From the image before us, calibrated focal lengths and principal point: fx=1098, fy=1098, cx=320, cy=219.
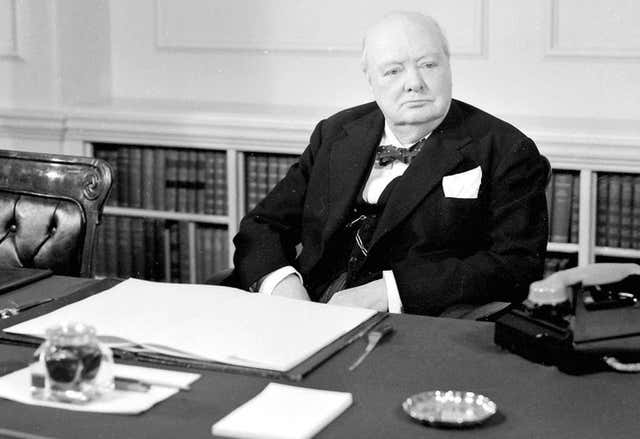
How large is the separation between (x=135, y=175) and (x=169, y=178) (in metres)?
0.17

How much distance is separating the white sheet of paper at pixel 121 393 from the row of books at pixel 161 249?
2699 millimetres

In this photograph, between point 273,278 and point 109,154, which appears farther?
point 109,154

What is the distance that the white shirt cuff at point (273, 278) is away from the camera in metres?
2.94

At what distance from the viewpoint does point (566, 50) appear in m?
4.13

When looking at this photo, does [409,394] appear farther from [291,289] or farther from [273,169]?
[273,169]

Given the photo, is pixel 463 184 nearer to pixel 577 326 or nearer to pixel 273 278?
pixel 273 278

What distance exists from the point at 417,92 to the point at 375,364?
1155 mm

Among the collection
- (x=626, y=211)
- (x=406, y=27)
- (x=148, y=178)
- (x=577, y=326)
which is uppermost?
(x=406, y=27)

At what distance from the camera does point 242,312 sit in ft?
7.02

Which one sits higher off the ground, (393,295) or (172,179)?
(172,179)

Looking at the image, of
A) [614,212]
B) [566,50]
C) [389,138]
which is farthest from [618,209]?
[389,138]

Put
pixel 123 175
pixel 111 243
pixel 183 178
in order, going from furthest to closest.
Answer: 1. pixel 111 243
2. pixel 123 175
3. pixel 183 178

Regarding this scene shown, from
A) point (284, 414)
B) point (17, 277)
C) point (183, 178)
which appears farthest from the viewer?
point (183, 178)

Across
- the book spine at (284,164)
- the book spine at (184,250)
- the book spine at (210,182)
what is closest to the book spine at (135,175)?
the book spine at (184,250)
